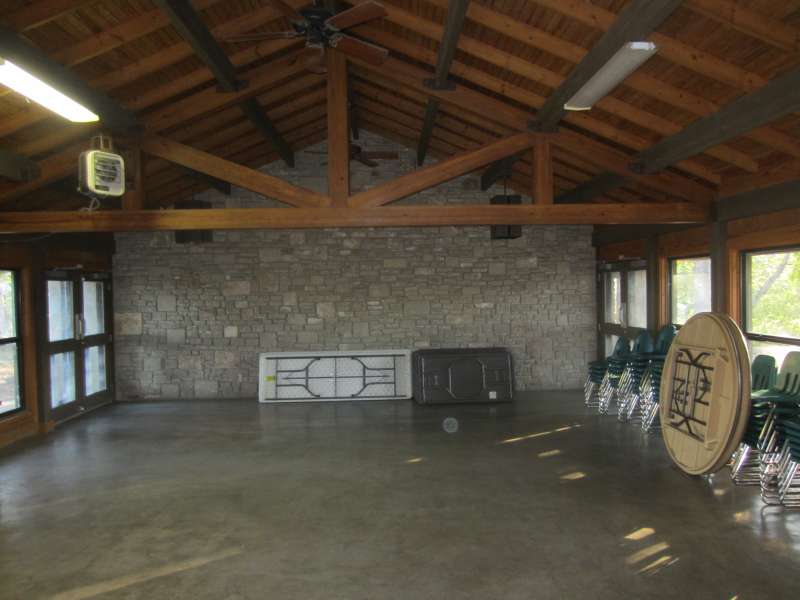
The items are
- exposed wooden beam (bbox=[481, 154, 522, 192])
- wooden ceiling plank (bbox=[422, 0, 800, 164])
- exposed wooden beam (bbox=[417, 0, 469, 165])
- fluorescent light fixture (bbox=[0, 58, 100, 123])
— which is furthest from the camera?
exposed wooden beam (bbox=[481, 154, 522, 192])

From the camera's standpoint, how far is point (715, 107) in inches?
196

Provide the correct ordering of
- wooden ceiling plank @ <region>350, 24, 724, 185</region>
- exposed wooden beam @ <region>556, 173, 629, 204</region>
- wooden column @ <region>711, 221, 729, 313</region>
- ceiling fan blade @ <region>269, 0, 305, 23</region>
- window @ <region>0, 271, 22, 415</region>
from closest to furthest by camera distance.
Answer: ceiling fan blade @ <region>269, 0, 305, 23</region>
wooden ceiling plank @ <region>350, 24, 724, 185</region>
wooden column @ <region>711, 221, 729, 313</region>
window @ <region>0, 271, 22, 415</region>
exposed wooden beam @ <region>556, 173, 629, 204</region>

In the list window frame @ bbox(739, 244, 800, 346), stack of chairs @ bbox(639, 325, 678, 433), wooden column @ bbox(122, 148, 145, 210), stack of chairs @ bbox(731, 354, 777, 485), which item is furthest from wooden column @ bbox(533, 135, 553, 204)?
wooden column @ bbox(122, 148, 145, 210)

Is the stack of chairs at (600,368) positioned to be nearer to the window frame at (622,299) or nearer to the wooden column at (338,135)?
the window frame at (622,299)

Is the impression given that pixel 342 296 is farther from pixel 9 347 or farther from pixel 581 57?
pixel 581 57

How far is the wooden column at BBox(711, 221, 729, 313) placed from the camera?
21.4ft

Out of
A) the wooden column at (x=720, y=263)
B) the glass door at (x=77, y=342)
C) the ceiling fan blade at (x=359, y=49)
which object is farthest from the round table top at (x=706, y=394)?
the glass door at (x=77, y=342)

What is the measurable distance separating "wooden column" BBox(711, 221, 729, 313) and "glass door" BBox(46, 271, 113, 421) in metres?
8.15

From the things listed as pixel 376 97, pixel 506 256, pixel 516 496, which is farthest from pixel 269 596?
pixel 506 256

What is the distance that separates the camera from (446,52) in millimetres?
5422

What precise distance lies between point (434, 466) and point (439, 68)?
3.95 meters

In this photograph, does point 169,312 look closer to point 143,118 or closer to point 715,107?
point 143,118

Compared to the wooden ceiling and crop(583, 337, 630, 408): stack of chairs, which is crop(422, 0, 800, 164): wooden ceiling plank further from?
crop(583, 337, 630, 408): stack of chairs

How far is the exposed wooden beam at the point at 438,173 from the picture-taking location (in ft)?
20.6
